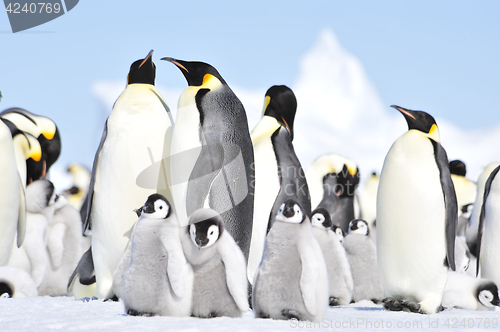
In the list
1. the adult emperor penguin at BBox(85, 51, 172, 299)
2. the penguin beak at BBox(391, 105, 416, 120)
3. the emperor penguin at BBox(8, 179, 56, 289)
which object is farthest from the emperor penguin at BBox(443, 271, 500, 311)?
the emperor penguin at BBox(8, 179, 56, 289)

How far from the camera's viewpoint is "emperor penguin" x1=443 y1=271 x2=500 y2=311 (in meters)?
4.78

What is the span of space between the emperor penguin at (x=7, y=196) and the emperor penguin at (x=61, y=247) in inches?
34.0

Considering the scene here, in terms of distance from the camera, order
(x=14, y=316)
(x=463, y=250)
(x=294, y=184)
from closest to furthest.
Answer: (x=14, y=316) < (x=294, y=184) < (x=463, y=250)

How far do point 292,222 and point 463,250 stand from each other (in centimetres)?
395

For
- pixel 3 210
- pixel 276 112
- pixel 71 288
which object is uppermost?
pixel 276 112

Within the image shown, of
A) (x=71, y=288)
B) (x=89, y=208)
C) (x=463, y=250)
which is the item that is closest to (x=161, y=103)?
(x=89, y=208)

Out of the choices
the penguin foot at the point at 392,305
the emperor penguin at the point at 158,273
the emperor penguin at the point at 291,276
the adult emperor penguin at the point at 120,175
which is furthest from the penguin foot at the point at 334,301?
the emperor penguin at the point at 158,273

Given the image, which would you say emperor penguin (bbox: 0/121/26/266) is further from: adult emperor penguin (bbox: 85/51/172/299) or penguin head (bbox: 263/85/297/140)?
penguin head (bbox: 263/85/297/140)

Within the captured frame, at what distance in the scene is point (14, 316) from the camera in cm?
288

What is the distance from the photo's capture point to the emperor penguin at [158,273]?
Result: 9.43ft

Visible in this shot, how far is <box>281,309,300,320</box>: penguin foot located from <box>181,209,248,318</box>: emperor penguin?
0.20m

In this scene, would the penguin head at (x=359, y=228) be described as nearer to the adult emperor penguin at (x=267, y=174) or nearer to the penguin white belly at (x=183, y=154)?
the adult emperor penguin at (x=267, y=174)

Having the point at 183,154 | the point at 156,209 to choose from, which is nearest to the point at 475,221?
the point at 183,154

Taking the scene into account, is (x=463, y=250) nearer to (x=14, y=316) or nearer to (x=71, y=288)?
(x=71, y=288)
